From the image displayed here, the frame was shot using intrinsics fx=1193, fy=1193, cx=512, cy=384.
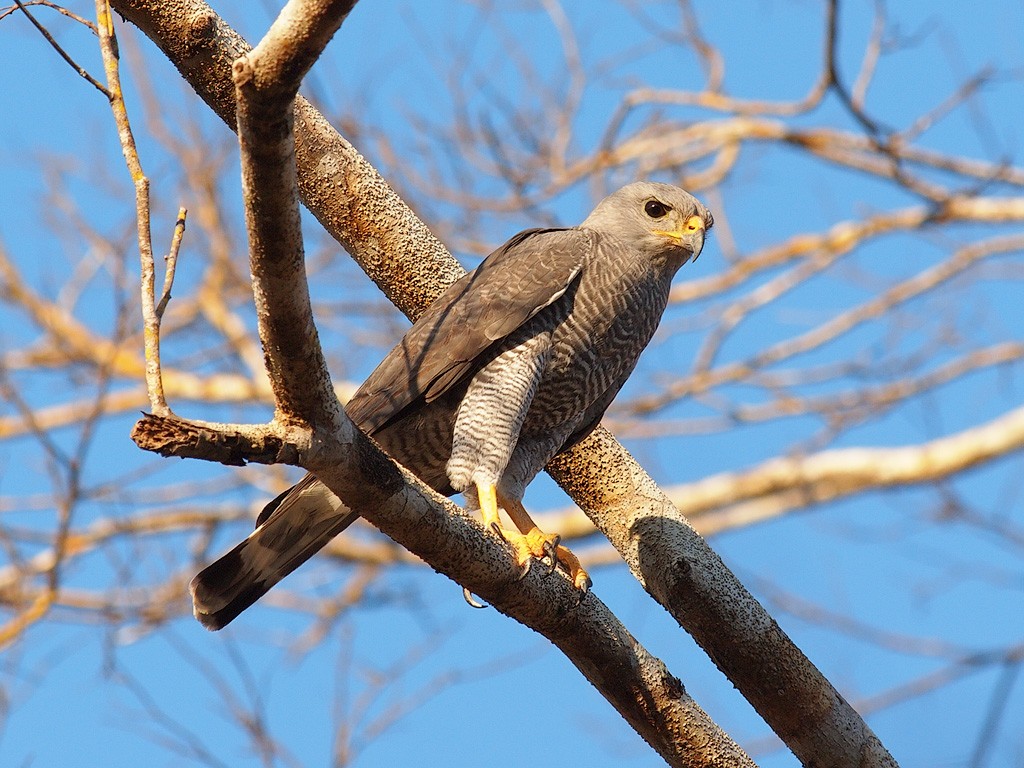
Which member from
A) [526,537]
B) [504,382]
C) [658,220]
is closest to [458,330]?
[504,382]

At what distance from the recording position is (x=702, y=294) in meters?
8.64

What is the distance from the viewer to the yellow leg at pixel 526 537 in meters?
3.23

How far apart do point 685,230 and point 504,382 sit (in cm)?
94

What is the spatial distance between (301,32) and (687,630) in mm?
2045

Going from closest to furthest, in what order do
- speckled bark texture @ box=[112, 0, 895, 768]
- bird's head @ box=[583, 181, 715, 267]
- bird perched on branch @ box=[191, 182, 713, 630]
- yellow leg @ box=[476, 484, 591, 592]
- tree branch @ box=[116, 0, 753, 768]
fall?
tree branch @ box=[116, 0, 753, 768], speckled bark texture @ box=[112, 0, 895, 768], yellow leg @ box=[476, 484, 591, 592], bird perched on branch @ box=[191, 182, 713, 630], bird's head @ box=[583, 181, 715, 267]

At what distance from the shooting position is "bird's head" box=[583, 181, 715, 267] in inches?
155

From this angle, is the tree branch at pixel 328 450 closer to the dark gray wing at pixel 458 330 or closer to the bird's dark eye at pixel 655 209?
the dark gray wing at pixel 458 330

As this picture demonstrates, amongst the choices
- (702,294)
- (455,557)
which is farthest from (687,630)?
(702,294)

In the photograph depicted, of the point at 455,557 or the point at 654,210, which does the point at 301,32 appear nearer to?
the point at 455,557

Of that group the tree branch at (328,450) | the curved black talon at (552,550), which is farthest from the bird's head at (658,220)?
the tree branch at (328,450)

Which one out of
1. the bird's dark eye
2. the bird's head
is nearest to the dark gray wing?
the bird's head

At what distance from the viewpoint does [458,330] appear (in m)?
3.55

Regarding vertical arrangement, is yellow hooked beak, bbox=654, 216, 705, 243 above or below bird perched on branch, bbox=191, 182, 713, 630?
above

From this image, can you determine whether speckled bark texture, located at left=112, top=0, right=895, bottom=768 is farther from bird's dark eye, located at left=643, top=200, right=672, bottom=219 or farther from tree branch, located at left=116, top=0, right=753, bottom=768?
bird's dark eye, located at left=643, top=200, right=672, bottom=219
